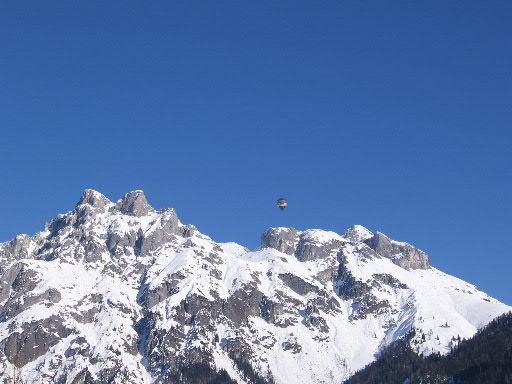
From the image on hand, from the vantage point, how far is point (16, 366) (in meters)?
35.0

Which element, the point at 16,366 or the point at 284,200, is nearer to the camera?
the point at 16,366

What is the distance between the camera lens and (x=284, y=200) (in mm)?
163750

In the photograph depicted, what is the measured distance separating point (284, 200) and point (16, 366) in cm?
13032

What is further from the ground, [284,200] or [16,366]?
[284,200]
